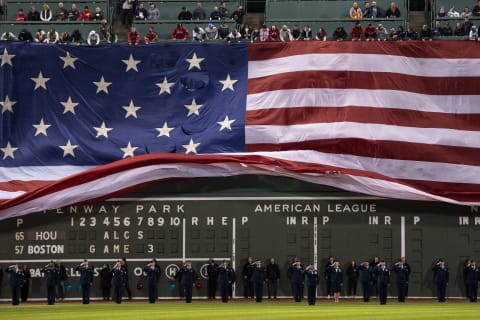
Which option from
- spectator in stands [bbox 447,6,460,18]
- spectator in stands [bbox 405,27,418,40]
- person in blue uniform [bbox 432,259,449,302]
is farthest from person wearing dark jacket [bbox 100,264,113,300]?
spectator in stands [bbox 447,6,460,18]

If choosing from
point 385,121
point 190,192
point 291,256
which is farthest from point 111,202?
A: point 385,121

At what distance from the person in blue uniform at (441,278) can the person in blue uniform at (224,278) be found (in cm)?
574

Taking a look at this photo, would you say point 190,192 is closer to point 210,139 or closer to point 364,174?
point 210,139

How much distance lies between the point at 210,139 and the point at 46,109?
16.2 ft

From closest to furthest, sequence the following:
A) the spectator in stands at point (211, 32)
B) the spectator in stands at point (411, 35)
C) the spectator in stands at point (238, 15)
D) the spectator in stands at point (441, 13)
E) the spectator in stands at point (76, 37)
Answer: the spectator in stands at point (411, 35)
the spectator in stands at point (76, 37)
the spectator in stands at point (211, 32)
the spectator in stands at point (441, 13)
the spectator in stands at point (238, 15)

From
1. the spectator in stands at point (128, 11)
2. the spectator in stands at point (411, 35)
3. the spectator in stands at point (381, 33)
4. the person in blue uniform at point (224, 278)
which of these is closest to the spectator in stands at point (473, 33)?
the spectator in stands at point (411, 35)

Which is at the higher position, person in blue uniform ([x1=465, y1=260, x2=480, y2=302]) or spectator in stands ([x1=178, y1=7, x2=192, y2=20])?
spectator in stands ([x1=178, y1=7, x2=192, y2=20])

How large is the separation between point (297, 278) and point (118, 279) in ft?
16.3

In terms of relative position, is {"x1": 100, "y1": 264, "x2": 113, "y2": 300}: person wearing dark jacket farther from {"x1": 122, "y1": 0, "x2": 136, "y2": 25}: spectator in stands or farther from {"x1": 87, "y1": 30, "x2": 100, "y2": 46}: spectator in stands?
{"x1": 122, "y1": 0, "x2": 136, "y2": 25}: spectator in stands

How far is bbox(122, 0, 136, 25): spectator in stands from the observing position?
4041cm

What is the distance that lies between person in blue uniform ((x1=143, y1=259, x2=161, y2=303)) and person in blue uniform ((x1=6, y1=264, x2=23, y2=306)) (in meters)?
3.46

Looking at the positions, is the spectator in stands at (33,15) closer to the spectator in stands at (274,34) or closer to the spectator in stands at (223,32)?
the spectator in stands at (223,32)

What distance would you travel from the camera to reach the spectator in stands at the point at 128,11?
1591 inches

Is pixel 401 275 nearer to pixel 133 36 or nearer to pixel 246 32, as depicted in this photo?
pixel 246 32
